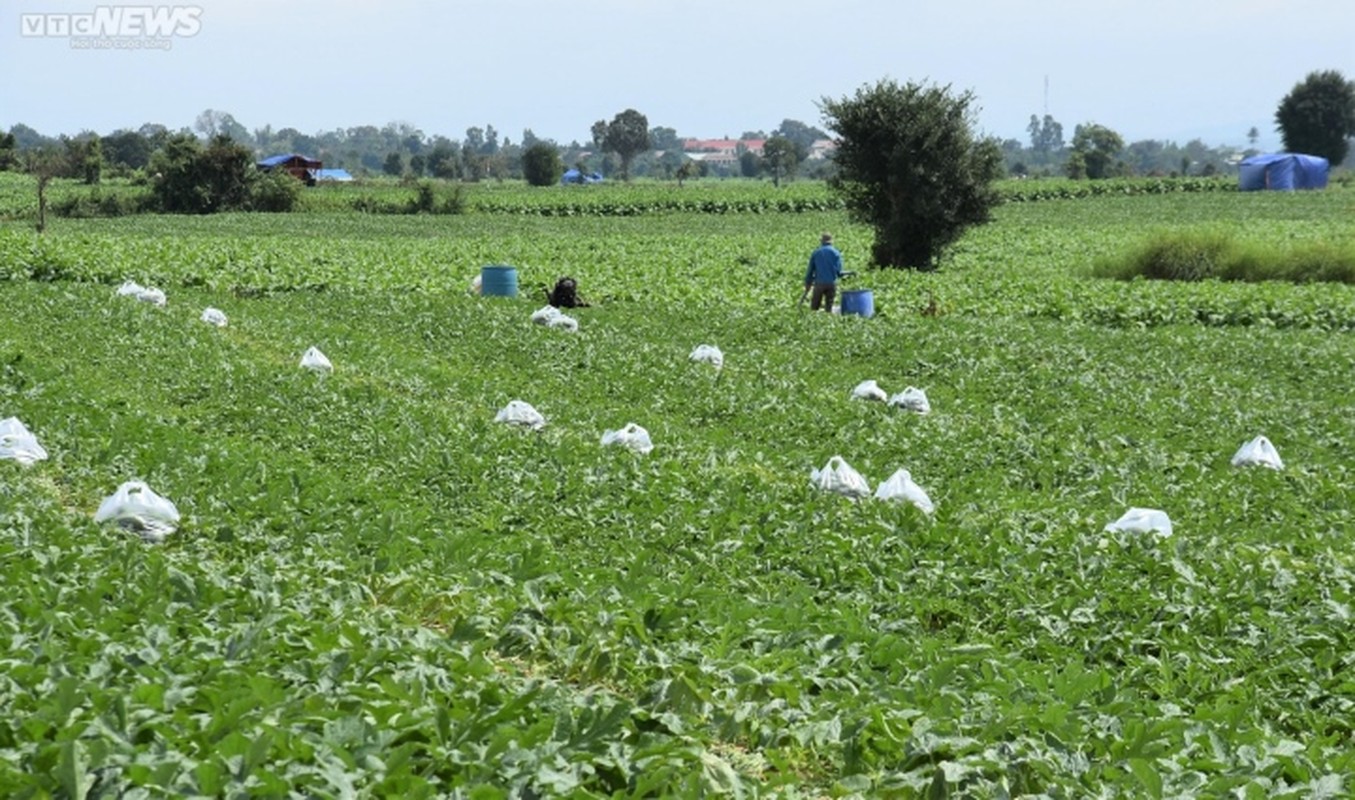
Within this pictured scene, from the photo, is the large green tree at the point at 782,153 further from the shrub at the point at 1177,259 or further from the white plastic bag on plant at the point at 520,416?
the white plastic bag on plant at the point at 520,416

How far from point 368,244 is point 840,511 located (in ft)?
94.7

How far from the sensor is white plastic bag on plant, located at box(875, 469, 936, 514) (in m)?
10.6

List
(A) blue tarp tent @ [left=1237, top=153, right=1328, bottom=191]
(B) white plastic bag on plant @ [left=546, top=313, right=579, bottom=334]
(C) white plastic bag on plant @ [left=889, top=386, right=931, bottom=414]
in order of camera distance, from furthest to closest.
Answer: (A) blue tarp tent @ [left=1237, top=153, right=1328, bottom=191]
(B) white plastic bag on plant @ [left=546, top=313, right=579, bottom=334]
(C) white plastic bag on plant @ [left=889, top=386, right=931, bottom=414]

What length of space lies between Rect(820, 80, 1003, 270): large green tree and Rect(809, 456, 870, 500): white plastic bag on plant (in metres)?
23.9

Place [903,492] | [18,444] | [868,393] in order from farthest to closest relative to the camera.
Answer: [868,393], [18,444], [903,492]

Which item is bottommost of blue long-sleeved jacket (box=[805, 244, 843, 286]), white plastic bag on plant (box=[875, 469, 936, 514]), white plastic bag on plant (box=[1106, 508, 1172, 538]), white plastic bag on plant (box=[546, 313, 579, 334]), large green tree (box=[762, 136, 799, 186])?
white plastic bag on plant (box=[1106, 508, 1172, 538])

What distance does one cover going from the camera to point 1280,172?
263 feet

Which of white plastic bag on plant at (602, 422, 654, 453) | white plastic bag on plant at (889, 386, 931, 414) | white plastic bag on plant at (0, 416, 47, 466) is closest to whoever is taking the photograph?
white plastic bag on plant at (0, 416, 47, 466)

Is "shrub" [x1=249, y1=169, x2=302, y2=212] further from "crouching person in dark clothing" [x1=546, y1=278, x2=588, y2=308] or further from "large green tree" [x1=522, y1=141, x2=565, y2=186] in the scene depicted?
"crouching person in dark clothing" [x1=546, y1=278, x2=588, y2=308]

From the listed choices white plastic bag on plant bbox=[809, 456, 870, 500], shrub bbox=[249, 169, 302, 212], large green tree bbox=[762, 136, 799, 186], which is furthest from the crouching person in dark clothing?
large green tree bbox=[762, 136, 799, 186]

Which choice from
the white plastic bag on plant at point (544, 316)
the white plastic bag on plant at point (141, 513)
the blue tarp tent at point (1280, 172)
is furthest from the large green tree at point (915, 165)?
the blue tarp tent at point (1280, 172)

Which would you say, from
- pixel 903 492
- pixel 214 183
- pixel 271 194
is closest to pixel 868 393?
pixel 903 492

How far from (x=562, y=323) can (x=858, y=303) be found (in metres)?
5.40

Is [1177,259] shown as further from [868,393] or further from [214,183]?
[214,183]
